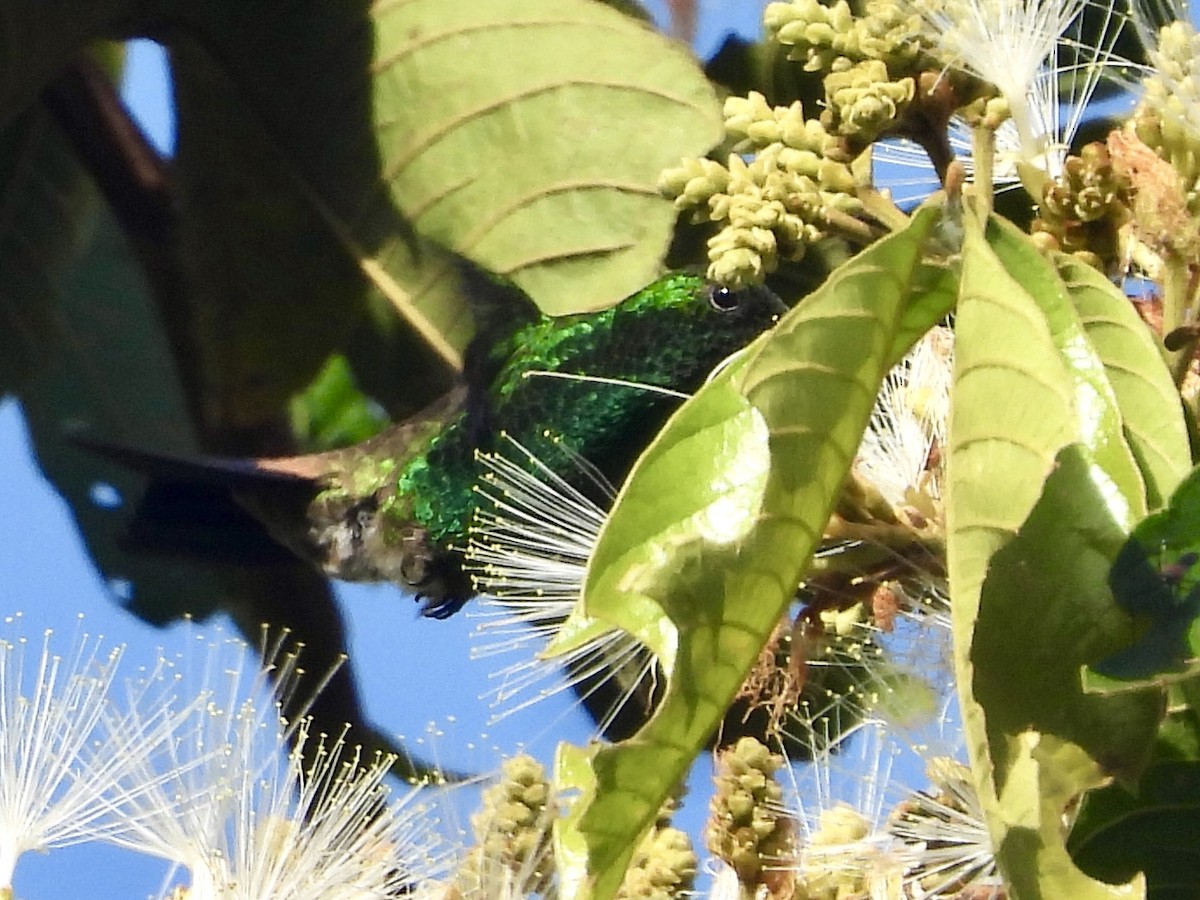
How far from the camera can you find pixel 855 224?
536 millimetres

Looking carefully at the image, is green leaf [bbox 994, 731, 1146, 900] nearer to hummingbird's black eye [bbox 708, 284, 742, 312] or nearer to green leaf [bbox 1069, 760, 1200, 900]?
green leaf [bbox 1069, 760, 1200, 900]

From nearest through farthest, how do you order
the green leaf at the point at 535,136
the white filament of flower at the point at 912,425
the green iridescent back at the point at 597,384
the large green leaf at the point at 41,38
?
1. the white filament of flower at the point at 912,425
2. the green leaf at the point at 535,136
3. the green iridescent back at the point at 597,384
4. the large green leaf at the point at 41,38

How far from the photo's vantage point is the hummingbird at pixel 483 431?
126cm

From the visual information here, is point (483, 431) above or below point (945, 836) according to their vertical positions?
below

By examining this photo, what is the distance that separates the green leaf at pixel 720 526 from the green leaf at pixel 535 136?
2.27 feet

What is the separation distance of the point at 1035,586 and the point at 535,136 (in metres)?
0.95

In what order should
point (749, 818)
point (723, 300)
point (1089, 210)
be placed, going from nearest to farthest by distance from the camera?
1. point (1089, 210)
2. point (749, 818)
3. point (723, 300)

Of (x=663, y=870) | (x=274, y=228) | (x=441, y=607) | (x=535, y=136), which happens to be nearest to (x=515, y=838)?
(x=663, y=870)

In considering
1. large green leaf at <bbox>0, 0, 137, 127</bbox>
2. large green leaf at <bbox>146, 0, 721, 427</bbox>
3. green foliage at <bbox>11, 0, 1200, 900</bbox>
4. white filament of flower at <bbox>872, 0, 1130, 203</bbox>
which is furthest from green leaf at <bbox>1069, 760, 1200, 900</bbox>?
large green leaf at <bbox>0, 0, 137, 127</bbox>

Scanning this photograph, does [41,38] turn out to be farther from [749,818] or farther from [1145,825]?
[1145,825]

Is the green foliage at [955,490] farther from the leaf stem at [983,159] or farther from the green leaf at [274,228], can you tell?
the green leaf at [274,228]

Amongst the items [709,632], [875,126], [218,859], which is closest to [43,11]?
[218,859]

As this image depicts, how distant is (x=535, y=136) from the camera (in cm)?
126

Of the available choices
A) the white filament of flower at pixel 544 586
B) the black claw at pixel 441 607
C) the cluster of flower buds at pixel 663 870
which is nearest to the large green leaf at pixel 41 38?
the black claw at pixel 441 607
